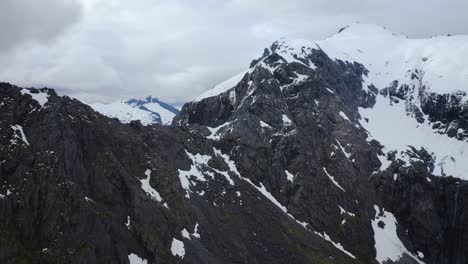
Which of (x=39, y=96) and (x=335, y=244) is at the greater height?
(x=39, y=96)

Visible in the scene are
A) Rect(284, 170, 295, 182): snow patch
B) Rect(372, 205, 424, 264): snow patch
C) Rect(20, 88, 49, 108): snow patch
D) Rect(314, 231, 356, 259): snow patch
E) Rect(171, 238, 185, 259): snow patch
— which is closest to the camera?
Rect(171, 238, 185, 259): snow patch

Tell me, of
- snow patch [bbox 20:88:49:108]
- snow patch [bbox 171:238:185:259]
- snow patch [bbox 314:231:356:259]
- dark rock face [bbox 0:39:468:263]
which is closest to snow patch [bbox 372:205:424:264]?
dark rock face [bbox 0:39:468:263]

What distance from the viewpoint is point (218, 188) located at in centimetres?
13988

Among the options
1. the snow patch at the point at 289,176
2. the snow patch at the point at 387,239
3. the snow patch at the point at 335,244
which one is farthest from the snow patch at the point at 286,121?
the snow patch at the point at 387,239

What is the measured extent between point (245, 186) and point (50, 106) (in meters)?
63.4

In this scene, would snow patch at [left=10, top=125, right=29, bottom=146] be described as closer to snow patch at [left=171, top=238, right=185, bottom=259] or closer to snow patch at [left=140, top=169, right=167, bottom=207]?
snow patch at [left=140, top=169, right=167, bottom=207]

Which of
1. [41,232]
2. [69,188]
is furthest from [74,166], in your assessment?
[41,232]

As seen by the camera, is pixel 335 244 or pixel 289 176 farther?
pixel 289 176

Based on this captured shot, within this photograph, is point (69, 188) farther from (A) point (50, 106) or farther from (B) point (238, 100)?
(B) point (238, 100)

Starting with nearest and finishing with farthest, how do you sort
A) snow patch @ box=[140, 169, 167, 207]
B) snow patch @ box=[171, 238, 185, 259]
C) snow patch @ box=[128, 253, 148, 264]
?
snow patch @ box=[128, 253, 148, 264]
snow patch @ box=[171, 238, 185, 259]
snow patch @ box=[140, 169, 167, 207]

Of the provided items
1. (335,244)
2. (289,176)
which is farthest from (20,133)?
(335,244)

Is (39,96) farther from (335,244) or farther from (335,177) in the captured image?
(335,177)

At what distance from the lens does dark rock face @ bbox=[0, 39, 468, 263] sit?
9662 cm

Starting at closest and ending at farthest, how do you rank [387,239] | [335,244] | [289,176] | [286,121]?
1. [335,244]
2. [289,176]
3. [387,239]
4. [286,121]
